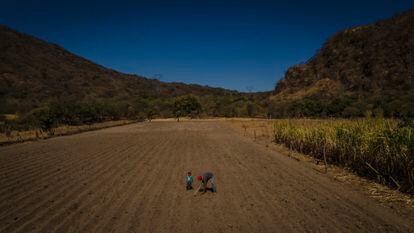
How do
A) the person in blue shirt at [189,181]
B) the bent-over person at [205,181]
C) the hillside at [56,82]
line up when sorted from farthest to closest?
the hillside at [56,82] → the person in blue shirt at [189,181] → the bent-over person at [205,181]

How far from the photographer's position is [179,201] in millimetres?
7141

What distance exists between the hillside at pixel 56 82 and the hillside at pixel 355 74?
48.1 ft

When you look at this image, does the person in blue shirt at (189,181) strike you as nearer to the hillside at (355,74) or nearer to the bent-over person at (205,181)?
the bent-over person at (205,181)

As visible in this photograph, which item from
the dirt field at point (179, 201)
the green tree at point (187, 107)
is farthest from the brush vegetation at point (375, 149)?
the green tree at point (187, 107)

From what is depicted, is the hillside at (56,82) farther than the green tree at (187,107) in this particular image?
No

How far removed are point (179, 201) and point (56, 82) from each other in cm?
8845

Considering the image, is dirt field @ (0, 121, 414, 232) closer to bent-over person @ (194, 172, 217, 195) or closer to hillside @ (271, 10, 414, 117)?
bent-over person @ (194, 172, 217, 195)

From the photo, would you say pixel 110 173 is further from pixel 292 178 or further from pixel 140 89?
pixel 140 89

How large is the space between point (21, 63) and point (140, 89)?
47.4 meters

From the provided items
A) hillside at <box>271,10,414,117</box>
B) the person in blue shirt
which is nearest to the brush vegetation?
the person in blue shirt

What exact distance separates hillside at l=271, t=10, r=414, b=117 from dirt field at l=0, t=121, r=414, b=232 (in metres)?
35.9

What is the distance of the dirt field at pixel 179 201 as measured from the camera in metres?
5.70

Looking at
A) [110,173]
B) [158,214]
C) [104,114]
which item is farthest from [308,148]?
[104,114]

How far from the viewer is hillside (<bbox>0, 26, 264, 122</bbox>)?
65.5m
